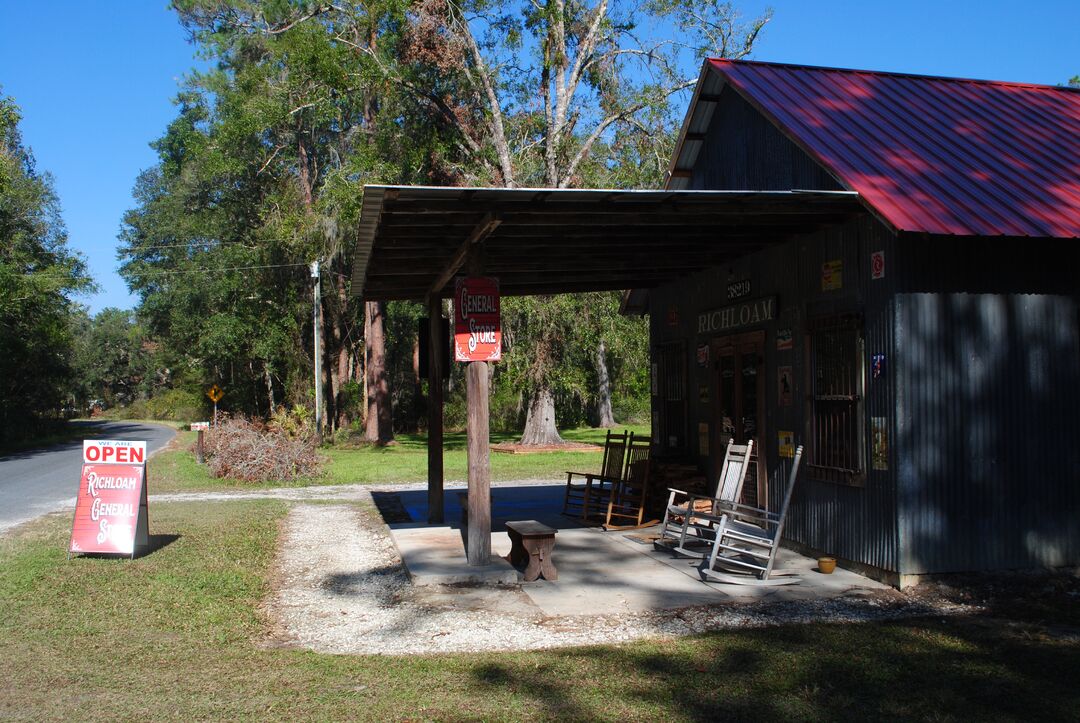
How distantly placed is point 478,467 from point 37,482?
1602 centimetres

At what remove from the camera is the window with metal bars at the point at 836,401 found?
818 cm

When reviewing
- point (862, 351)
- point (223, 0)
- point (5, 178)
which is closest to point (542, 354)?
point (5, 178)

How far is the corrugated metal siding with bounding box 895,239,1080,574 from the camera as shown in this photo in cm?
764

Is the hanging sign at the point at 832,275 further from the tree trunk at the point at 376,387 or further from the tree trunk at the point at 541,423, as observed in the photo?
the tree trunk at the point at 376,387

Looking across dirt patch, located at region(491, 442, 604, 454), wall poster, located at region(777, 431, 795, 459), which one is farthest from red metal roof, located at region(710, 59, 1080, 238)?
dirt patch, located at region(491, 442, 604, 454)

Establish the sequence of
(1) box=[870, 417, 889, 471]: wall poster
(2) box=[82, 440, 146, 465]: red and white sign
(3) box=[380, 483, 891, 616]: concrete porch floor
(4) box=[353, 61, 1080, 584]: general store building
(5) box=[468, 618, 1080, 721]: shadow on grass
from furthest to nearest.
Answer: (2) box=[82, 440, 146, 465]: red and white sign, (1) box=[870, 417, 889, 471]: wall poster, (4) box=[353, 61, 1080, 584]: general store building, (3) box=[380, 483, 891, 616]: concrete porch floor, (5) box=[468, 618, 1080, 721]: shadow on grass

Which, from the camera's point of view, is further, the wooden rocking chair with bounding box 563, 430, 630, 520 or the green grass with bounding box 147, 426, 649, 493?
the green grass with bounding box 147, 426, 649, 493

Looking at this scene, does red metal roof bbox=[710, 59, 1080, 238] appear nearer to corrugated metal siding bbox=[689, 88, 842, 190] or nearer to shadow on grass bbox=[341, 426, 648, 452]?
corrugated metal siding bbox=[689, 88, 842, 190]

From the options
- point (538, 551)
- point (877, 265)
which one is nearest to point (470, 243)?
point (538, 551)

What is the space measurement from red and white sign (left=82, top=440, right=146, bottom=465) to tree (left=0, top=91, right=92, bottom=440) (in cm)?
1953

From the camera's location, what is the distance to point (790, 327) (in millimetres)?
9406

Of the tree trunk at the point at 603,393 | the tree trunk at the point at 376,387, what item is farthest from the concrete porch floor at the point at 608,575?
the tree trunk at the point at 603,393

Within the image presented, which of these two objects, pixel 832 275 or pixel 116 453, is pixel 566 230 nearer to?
pixel 832 275

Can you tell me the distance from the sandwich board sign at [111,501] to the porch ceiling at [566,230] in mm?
3186
